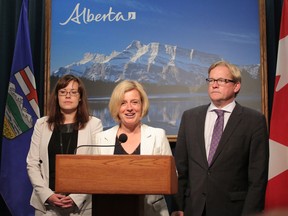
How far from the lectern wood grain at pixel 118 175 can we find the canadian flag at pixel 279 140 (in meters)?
1.64

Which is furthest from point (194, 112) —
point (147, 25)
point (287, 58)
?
point (147, 25)

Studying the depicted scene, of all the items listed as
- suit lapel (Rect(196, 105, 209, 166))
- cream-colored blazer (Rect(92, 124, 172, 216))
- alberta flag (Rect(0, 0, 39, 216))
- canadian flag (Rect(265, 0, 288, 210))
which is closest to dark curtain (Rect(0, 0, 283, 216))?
alberta flag (Rect(0, 0, 39, 216))

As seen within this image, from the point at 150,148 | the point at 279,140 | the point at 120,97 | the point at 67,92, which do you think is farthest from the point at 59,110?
the point at 279,140

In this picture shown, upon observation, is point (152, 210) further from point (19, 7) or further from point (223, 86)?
point (19, 7)

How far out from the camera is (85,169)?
1.97 meters

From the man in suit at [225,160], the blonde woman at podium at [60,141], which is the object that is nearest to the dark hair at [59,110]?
the blonde woman at podium at [60,141]

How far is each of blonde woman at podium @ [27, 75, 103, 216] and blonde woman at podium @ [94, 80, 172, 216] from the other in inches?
9.4

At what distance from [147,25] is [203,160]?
6.04ft

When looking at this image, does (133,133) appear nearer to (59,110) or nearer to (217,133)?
(217,133)

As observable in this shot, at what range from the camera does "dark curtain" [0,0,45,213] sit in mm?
4188

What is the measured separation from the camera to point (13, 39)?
426 cm

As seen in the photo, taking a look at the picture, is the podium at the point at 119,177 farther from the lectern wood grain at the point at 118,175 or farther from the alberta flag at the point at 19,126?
the alberta flag at the point at 19,126

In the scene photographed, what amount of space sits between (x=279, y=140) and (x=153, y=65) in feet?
4.33

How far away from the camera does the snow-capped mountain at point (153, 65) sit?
402 cm
